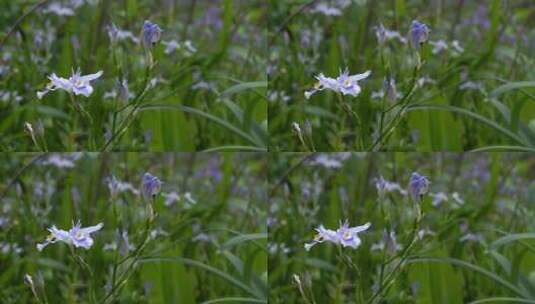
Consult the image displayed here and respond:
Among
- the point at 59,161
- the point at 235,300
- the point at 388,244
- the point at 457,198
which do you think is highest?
the point at 59,161

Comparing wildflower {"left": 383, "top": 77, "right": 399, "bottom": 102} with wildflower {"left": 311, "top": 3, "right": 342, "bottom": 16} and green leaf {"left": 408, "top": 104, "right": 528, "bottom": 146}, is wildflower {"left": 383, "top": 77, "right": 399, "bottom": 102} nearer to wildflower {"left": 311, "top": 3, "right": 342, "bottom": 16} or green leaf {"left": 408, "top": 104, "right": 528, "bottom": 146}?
green leaf {"left": 408, "top": 104, "right": 528, "bottom": 146}

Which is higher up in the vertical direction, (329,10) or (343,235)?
(329,10)

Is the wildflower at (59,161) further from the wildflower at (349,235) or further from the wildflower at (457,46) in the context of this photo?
the wildflower at (457,46)

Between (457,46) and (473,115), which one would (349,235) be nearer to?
(473,115)

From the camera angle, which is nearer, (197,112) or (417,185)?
(417,185)

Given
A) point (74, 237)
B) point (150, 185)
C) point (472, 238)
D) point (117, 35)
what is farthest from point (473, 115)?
point (74, 237)

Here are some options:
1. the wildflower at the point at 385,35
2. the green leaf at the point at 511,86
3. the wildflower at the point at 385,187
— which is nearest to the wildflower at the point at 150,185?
the wildflower at the point at 385,187

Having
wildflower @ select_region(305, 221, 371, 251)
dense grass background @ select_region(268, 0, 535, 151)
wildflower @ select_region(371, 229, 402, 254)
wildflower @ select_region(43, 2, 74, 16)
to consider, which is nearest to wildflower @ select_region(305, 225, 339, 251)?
wildflower @ select_region(305, 221, 371, 251)

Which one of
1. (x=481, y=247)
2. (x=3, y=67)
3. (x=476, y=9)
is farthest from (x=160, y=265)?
(x=476, y=9)

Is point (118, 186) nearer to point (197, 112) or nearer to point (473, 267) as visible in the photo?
point (197, 112)
